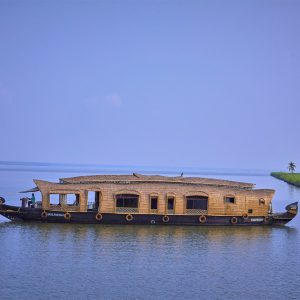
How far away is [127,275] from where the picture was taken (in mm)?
26656

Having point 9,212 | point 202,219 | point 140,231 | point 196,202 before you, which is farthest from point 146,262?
point 9,212

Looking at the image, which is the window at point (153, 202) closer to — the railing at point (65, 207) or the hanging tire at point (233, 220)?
the railing at point (65, 207)

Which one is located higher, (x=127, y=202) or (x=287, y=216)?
(x=127, y=202)

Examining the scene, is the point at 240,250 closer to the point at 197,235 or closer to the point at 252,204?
the point at 197,235

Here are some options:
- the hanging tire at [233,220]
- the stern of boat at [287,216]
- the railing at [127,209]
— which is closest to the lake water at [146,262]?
the hanging tire at [233,220]

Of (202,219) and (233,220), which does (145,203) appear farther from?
(233,220)

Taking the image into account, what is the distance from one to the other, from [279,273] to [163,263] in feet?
19.0

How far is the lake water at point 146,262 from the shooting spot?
2431cm

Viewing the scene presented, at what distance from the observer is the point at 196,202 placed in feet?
137

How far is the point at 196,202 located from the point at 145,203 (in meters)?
3.74

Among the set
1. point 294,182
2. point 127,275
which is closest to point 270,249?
point 127,275

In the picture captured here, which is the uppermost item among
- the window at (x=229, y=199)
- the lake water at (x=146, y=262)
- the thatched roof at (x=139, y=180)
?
the thatched roof at (x=139, y=180)

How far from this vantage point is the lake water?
79.8 ft

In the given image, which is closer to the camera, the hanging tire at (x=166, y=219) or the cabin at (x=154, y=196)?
the cabin at (x=154, y=196)
